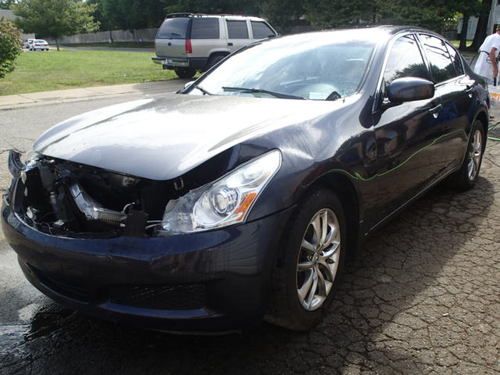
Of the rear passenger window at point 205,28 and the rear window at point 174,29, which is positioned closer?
the rear passenger window at point 205,28

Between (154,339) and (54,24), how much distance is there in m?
54.7

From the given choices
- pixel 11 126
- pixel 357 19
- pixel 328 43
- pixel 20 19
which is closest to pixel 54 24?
pixel 20 19

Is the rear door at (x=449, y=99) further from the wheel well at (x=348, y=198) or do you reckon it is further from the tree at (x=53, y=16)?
the tree at (x=53, y=16)

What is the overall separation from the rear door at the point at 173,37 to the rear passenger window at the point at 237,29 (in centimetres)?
137

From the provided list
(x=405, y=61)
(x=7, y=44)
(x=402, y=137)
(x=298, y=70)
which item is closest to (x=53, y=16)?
(x=7, y=44)

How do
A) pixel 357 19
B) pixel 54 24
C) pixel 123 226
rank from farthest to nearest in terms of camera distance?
pixel 54 24, pixel 357 19, pixel 123 226

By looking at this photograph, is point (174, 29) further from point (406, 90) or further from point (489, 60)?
point (406, 90)

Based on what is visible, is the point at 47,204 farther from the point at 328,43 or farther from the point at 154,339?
the point at 328,43

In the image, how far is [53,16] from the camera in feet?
164

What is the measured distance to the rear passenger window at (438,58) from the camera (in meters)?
4.20

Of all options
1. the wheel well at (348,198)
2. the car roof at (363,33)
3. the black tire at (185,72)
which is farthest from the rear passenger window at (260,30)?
the wheel well at (348,198)

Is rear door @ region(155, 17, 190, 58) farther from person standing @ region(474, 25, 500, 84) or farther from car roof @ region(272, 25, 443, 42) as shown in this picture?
car roof @ region(272, 25, 443, 42)

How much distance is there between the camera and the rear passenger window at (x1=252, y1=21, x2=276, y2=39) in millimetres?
16109

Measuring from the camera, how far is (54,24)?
50.5 metres
